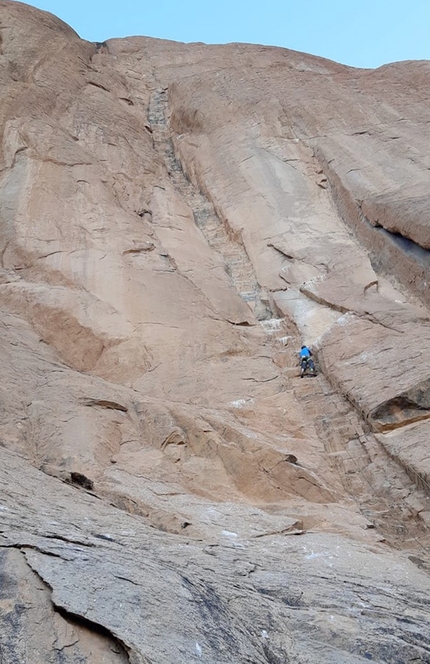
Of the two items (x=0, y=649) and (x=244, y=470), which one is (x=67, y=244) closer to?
(x=244, y=470)

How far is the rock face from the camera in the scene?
244 inches

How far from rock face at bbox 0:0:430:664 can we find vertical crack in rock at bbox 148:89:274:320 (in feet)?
0.32

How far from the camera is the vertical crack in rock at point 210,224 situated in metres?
17.9

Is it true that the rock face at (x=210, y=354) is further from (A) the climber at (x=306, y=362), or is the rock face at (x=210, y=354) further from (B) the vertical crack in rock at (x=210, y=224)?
(A) the climber at (x=306, y=362)

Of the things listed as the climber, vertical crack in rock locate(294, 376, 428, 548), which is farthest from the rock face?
the climber

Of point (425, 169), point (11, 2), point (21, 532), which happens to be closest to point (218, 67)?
point (11, 2)

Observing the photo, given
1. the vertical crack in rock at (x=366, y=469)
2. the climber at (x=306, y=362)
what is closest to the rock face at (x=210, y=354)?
the vertical crack in rock at (x=366, y=469)

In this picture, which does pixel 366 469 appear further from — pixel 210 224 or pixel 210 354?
pixel 210 224

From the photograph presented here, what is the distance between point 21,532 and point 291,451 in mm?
6751

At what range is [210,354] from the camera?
15.1 m

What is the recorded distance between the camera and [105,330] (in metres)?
15.2

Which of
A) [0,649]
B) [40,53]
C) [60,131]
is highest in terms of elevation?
[40,53]

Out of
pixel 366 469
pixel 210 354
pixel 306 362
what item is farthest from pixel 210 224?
pixel 366 469

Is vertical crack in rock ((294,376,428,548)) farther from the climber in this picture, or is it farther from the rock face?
the climber
